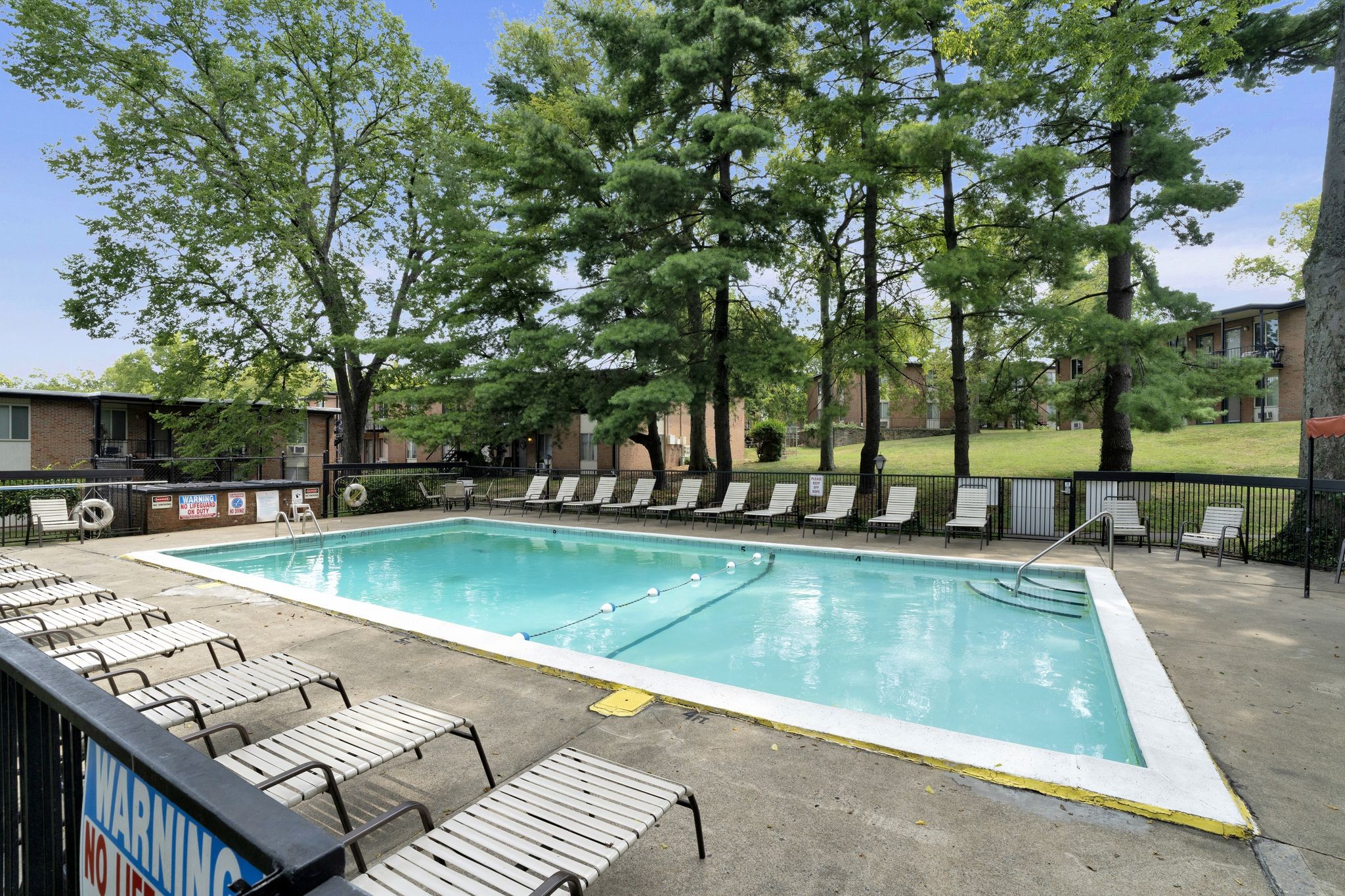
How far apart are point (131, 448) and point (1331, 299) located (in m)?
37.2

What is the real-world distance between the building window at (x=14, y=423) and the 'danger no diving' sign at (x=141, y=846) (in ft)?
104

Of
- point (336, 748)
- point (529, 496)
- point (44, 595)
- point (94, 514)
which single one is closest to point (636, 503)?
point (529, 496)

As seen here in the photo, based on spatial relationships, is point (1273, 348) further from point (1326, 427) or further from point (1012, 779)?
point (1012, 779)

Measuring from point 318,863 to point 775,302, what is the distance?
18355 millimetres

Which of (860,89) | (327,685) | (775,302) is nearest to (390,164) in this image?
(775,302)

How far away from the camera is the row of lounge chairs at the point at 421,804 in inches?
82.4

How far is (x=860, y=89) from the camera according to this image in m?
14.9

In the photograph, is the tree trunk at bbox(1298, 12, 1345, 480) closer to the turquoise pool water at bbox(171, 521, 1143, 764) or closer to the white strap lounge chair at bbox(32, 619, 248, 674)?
the turquoise pool water at bbox(171, 521, 1143, 764)

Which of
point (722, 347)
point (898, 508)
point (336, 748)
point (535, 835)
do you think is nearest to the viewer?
point (535, 835)

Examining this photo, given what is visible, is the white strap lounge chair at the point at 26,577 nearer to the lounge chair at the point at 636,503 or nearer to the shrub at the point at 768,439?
the lounge chair at the point at 636,503

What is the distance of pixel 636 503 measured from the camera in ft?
52.9

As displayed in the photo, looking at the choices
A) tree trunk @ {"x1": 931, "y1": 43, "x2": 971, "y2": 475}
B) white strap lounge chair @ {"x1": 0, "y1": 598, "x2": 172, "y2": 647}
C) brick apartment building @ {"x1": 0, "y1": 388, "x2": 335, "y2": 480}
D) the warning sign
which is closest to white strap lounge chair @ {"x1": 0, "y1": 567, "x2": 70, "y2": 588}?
white strap lounge chair @ {"x1": 0, "y1": 598, "x2": 172, "y2": 647}

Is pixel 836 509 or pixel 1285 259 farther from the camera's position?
pixel 1285 259

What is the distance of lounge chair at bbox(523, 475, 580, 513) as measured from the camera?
56.4 ft
